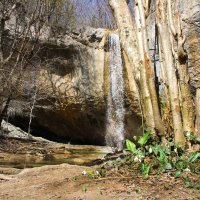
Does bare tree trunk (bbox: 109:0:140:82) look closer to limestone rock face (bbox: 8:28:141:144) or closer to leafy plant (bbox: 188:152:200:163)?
leafy plant (bbox: 188:152:200:163)

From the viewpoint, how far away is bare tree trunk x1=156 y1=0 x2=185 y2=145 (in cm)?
409

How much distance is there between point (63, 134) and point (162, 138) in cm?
1005

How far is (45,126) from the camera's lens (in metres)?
13.9

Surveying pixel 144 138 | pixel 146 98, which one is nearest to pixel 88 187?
pixel 144 138

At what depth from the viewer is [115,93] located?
38.1 ft

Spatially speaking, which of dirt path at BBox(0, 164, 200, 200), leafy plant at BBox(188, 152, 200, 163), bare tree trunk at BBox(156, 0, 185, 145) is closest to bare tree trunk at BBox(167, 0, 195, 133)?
bare tree trunk at BBox(156, 0, 185, 145)

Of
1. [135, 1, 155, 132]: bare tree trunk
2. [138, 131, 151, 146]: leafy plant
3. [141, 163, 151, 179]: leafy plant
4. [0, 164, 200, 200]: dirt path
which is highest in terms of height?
[135, 1, 155, 132]: bare tree trunk

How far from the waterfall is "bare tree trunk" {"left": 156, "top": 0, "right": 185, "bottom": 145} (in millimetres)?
6759

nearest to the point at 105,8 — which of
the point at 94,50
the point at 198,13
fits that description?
the point at 94,50

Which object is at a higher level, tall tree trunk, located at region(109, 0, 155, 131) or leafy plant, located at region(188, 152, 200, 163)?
tall tree trunk, located at region(109, 0, 155, 131)

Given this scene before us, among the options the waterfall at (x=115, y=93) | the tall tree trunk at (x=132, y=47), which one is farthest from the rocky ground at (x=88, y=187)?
the waterfall at (x=115, y=93)

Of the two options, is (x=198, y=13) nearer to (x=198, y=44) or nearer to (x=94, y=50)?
(x=198, y=44)

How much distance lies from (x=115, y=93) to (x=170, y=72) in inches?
288

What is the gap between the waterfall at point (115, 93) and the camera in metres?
11.5
